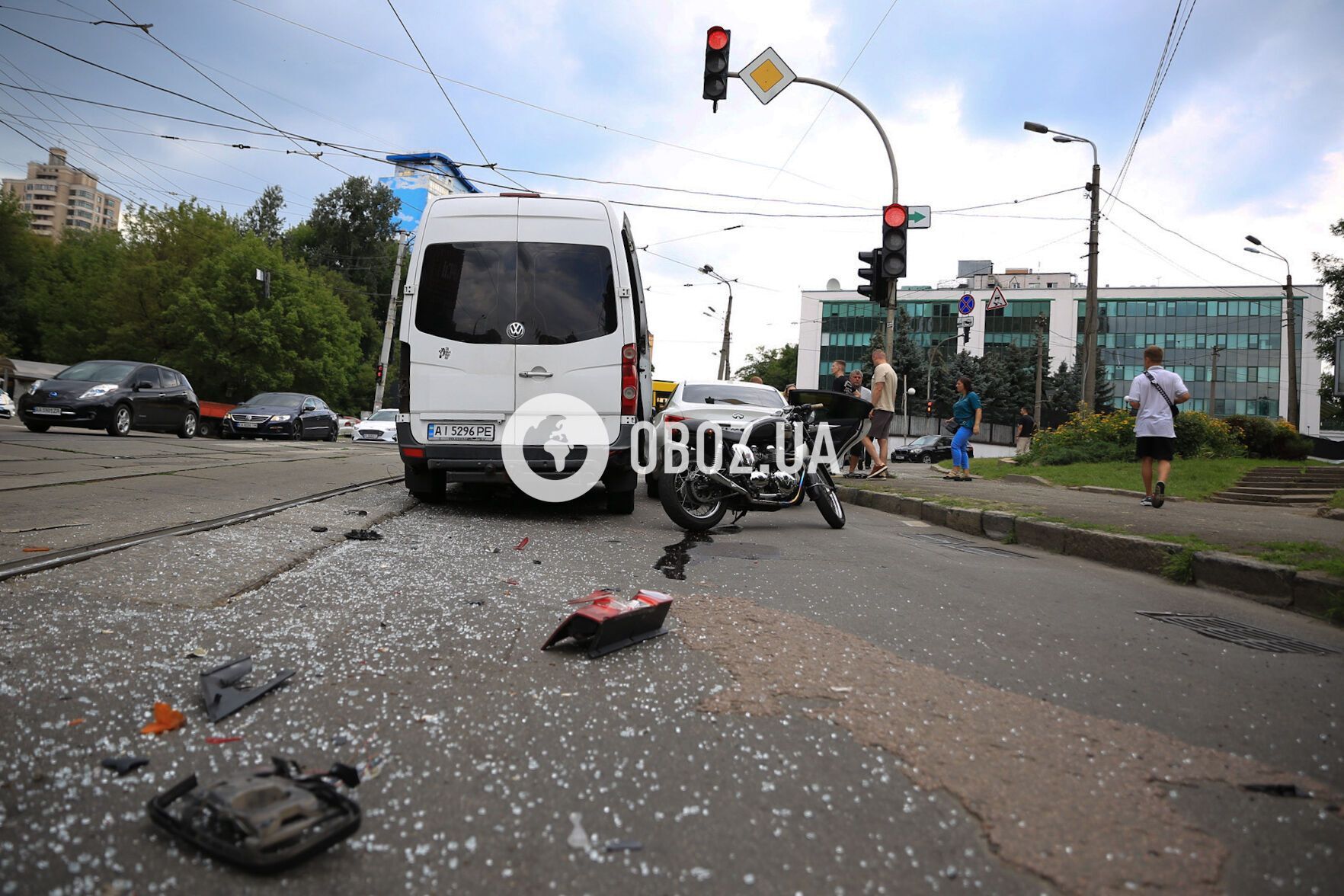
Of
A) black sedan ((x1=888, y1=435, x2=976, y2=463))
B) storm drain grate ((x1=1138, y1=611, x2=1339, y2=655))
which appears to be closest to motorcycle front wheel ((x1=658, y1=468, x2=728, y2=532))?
storm drain grate ((x1=1138, y1=611, x2=1339, y2=655))

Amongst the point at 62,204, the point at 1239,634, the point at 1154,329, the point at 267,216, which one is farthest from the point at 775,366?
the point at 62,204

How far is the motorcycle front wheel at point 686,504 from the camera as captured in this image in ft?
22.1

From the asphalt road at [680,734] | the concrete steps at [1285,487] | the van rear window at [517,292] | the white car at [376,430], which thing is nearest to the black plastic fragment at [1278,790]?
the asphalt road at [680,734]

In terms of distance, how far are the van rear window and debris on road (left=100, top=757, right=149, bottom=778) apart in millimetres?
5154

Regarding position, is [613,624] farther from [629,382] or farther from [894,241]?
[894,241]

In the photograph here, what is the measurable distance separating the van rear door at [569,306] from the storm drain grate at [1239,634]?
4.13m

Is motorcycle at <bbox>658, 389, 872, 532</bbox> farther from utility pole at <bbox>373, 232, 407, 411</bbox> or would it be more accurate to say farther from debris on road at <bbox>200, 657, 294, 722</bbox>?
debris on road at <bbox>200, 657, 294, 722</bbox>

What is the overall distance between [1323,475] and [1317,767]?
519 inches

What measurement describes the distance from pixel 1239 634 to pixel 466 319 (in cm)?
562

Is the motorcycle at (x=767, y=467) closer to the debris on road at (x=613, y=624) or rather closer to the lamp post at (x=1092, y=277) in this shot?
the debris on road at (x=613, y=624)

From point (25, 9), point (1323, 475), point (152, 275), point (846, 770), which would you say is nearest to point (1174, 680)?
point (846, 770)

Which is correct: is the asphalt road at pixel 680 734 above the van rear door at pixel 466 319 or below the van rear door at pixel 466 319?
below

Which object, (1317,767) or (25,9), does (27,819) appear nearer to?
(1317,767)

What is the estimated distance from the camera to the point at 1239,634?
3910 millimetres
